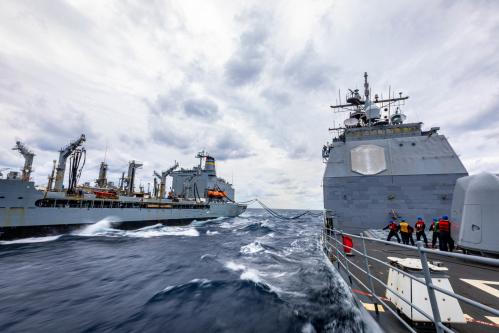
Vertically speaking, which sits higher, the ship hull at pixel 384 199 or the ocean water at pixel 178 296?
the ship hull at pixel 384 199

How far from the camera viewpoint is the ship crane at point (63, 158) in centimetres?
2606

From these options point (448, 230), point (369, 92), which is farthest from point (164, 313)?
point (369, 92)

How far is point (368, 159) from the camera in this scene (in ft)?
45.0

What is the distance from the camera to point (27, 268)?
10.0 meters

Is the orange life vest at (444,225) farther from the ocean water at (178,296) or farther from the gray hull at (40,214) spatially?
the gray hull at (40,214)

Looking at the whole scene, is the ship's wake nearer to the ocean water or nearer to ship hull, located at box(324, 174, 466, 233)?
the ocean water

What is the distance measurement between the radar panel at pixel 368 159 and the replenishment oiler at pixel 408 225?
0.19 ft

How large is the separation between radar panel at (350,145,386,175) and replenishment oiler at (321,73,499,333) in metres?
0.06

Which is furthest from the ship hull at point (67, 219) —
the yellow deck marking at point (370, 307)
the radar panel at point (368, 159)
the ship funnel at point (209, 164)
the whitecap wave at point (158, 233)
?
the yellow deck marking at point (370, 307)

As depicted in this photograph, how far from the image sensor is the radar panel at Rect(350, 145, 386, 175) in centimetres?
1318

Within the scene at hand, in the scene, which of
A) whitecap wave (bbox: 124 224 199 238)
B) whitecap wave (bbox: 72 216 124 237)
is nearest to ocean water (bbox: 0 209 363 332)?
whitecap wave (bbox: 124 224 199 238)

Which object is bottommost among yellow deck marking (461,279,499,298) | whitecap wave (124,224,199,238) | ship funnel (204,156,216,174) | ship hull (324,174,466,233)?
whitecap wave (124,224,199,238)

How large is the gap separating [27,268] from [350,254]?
1481cm

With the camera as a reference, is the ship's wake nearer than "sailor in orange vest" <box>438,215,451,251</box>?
No
